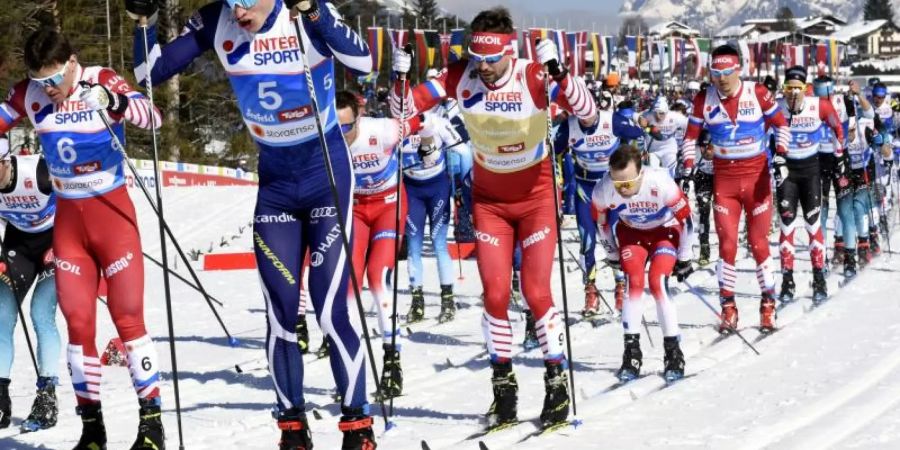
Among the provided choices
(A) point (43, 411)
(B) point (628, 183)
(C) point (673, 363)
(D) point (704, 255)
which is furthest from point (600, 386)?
(D) point (704, 255)

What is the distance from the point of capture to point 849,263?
15.2 m

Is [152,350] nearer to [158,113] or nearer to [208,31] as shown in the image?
[158,113]

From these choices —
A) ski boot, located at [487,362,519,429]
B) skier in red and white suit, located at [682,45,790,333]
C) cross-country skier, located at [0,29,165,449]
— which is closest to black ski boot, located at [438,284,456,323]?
skier in red and white suit, located at [682,45,790,333]

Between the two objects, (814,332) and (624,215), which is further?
(814,332)

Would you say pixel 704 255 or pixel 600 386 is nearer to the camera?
pixel 600 386

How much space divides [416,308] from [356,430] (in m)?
6.85

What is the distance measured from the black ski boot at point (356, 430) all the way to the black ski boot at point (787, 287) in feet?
25.6

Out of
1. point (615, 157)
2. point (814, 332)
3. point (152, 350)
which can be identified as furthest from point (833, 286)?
point (152, 350)

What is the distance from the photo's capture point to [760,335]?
36.0 feet

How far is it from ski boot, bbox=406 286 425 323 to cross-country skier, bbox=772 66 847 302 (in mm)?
3678

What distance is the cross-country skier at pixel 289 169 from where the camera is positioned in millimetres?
6043

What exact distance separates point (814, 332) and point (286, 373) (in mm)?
6016

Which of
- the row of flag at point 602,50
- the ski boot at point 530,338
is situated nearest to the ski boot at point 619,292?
the ski boot at point 530,338

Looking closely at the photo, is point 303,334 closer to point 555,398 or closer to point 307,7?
point 555,398
